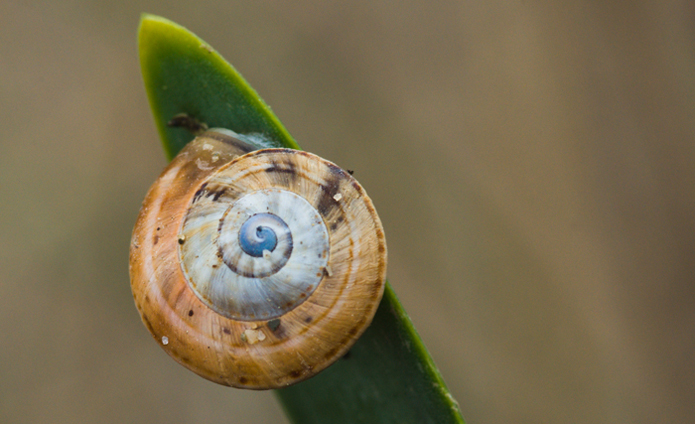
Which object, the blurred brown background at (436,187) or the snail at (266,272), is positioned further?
the blurred brown background at (436,187)

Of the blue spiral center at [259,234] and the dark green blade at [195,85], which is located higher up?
the dark green blade at [195,85]

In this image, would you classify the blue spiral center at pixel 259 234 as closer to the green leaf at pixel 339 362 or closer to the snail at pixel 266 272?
the snail at pixel 266 272

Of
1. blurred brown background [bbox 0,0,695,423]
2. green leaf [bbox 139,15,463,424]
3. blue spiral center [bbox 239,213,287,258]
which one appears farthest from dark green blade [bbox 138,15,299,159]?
blurred brown background [bbox 0,0,695,423]

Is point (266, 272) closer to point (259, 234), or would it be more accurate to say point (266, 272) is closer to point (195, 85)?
point (259, 234)

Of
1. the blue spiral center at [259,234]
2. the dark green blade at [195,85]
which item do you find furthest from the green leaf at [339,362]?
the blue spiral center at [259,234]

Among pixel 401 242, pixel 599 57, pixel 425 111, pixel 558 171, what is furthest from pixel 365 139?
pixel 599 57

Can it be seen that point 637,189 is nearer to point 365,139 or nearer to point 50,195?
point 365,139
